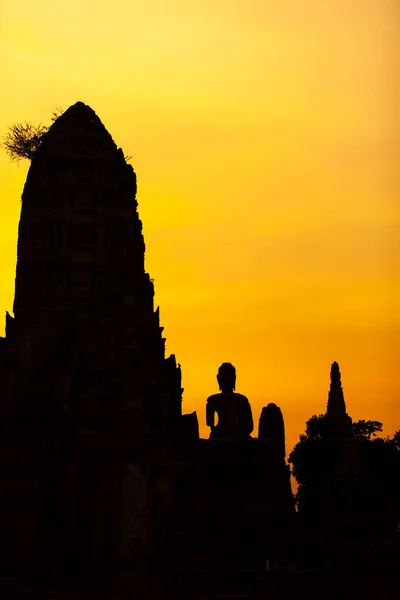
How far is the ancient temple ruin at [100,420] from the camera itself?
34562 millimetres

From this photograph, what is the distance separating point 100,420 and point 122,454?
2243mm

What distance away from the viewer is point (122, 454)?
34344 mm

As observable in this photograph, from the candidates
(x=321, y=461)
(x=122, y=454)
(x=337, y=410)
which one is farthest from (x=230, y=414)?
(x=321, y=461)

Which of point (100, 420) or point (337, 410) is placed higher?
point (337, 410)

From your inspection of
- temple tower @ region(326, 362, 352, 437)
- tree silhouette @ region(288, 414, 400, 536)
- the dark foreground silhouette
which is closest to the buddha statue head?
the dark foreground silhouette

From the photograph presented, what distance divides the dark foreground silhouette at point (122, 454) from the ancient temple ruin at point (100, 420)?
0.05 m

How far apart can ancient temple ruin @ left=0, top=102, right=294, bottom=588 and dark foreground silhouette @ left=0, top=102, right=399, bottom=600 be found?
0.05m

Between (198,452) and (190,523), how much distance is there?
2942 millimetres

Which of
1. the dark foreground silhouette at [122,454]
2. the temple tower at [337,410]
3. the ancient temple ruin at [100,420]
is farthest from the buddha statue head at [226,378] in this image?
the temple tower at [337,410]

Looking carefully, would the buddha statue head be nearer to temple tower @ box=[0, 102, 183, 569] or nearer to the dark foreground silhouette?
the dark foreground silhouette

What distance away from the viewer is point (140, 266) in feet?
154

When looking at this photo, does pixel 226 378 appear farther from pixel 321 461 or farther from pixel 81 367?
pixel 321 461

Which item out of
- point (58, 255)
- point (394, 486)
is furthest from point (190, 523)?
point (394, 486)

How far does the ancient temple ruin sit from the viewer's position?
Result: 1361 inches
